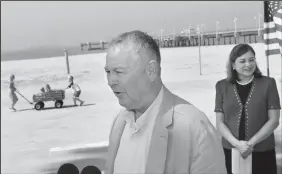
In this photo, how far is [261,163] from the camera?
1585 mm

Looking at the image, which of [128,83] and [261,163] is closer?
[128,83]

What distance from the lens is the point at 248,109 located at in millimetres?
1532

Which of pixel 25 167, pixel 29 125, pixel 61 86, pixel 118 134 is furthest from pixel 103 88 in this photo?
pixel 118 134

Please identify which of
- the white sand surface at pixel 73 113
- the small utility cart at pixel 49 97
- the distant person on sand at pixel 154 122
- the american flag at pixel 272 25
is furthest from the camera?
the small utility cart at pixel 49 97

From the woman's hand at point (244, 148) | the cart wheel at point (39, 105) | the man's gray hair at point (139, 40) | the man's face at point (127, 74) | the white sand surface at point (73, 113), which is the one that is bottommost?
the white sand surface at point (73, 113)

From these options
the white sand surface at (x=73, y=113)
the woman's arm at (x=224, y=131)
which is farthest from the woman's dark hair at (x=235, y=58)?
the white sand surface at (x=73, y=113)

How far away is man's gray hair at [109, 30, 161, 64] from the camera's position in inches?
27.3

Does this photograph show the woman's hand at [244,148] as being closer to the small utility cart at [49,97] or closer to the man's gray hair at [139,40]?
the man's gray hair at [139,40]

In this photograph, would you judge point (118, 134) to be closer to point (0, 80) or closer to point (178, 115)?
point (178, 115)

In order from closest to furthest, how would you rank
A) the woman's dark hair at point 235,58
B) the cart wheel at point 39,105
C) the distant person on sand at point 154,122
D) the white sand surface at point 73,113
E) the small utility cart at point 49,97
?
1. the distant person on sand at point 154,122
2. the woman's dark hair at point 235,58
3. the white sand surface at point 73,113
4. the small utility cart at point 49,97
5. the cart wheel at point 39,105

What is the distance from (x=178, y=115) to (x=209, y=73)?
1138cm

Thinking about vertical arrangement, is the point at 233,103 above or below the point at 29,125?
above

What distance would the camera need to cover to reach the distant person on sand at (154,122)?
0.68m

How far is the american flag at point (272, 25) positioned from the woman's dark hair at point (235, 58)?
3.13ft
